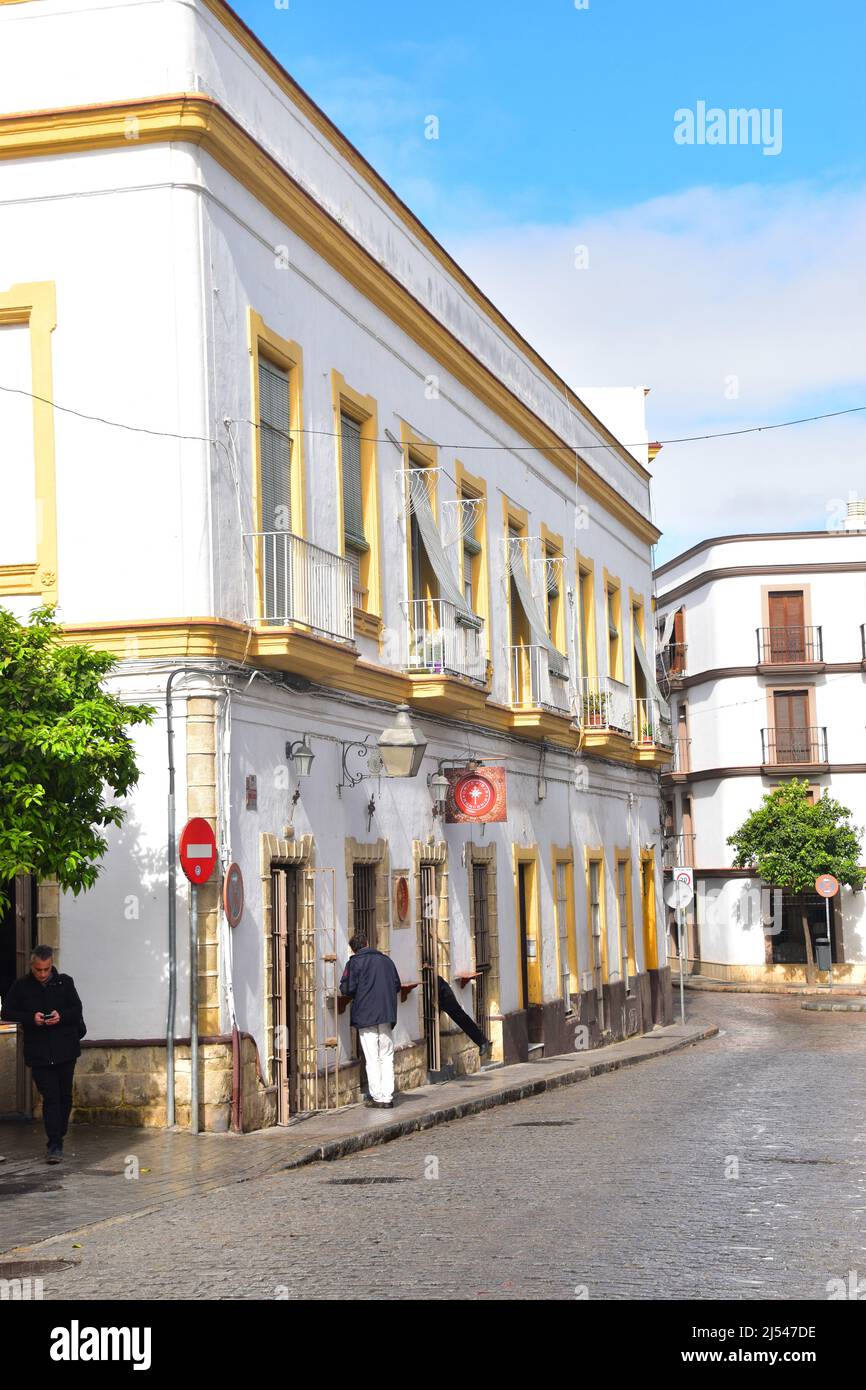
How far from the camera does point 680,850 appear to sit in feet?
182

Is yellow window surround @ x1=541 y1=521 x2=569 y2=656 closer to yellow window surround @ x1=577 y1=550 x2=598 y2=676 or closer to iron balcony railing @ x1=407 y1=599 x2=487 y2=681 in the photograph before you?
yellow window surround @ x1=577 y1=550 x2=598 y2=676

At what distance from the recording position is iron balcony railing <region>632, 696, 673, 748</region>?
103ft

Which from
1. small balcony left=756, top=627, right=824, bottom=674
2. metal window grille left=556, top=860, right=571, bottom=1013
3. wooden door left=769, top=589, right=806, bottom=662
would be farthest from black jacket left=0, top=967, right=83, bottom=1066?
wooden door left=769, top=589, right=806, bottom=662

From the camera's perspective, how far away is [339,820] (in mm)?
16875

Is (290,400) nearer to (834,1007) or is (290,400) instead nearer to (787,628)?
(834,1007)

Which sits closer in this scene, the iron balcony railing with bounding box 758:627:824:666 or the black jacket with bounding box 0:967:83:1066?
the black jacket with bounding box 0:967:83:1066

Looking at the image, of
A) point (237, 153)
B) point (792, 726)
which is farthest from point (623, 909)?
point (792, 726)

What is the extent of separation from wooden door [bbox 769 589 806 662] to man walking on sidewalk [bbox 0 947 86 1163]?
42395mm

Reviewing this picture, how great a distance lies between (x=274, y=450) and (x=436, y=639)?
13.5 ft

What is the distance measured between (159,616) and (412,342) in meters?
6.96

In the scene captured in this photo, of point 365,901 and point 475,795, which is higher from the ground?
point 475,795

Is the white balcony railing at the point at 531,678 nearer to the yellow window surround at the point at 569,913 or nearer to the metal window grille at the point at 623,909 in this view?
the yellow window surround at the point at 569,913

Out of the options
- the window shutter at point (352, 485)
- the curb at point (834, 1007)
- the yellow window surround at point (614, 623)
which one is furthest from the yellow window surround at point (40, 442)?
the curb at point (834, 1007)
